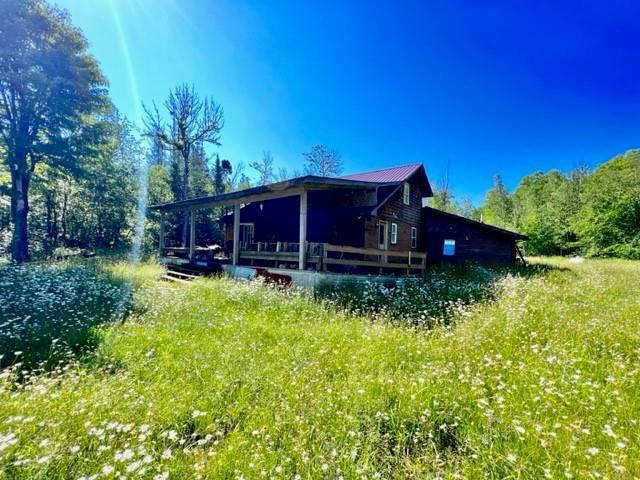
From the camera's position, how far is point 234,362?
14.0ft

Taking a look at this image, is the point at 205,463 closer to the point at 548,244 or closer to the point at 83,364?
the point at 83,364

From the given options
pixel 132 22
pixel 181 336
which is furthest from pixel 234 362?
pixel 132 22

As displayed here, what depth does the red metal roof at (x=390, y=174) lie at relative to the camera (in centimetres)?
1743

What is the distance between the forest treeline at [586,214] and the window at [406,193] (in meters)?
15.1

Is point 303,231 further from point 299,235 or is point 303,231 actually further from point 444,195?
point 444,195

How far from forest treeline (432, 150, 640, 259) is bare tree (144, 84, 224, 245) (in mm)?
29680

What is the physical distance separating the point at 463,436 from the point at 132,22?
1504cm

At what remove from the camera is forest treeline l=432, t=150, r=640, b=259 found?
28.7 m

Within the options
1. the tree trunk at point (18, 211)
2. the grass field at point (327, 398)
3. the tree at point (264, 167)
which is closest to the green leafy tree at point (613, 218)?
the grass field at point (327, 398)

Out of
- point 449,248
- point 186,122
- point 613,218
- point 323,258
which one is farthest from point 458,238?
point 186,122

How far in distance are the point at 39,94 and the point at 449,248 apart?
2428 cm

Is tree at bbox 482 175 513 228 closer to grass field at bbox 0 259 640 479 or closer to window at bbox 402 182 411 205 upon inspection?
window at bbox 402 182 411 205

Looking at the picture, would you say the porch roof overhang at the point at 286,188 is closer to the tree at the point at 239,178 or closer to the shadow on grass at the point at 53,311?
the shadow on grass at the point at 53,311

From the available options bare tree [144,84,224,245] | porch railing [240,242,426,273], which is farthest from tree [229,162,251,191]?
porch railing [240,242,426,273]
